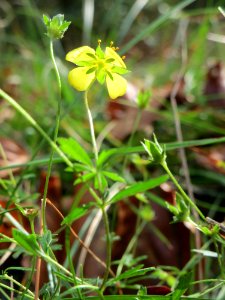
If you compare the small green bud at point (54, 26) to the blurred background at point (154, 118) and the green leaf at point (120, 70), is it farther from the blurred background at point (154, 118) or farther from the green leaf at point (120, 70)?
the blurred background at point (154, 118)

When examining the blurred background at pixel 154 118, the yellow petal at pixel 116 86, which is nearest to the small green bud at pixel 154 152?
the yellow petal at pixel 116 86

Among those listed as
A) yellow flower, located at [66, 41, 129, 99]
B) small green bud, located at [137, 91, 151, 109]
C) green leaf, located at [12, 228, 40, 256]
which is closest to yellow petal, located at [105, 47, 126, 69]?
yellow flower, located at [66, 41, 129, 99]

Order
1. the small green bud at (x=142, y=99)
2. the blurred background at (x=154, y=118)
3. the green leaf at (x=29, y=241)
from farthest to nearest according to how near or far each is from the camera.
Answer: the blurred background at (x=154, y=118), the small green bud at (x=142, y=99), the green leaf at (x=29, y=241)

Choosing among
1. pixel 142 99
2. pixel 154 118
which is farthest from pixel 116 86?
pixel 154 118

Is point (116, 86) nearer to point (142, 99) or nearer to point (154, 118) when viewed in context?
point (142, 99)

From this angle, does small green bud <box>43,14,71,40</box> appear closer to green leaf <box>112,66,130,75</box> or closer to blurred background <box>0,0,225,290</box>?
green leaf <box>112,66,130,75</box>

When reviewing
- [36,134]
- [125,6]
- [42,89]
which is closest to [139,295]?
[36,134]
